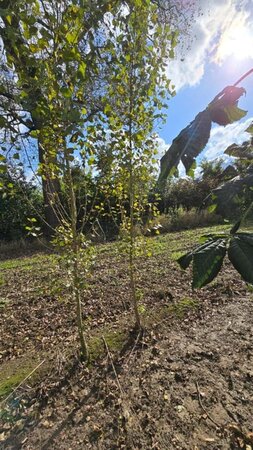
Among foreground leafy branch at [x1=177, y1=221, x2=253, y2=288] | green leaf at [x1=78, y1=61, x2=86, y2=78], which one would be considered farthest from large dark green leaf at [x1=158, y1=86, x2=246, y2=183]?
green leaf at [x1=78, y1=61, x2=86, y2=78]

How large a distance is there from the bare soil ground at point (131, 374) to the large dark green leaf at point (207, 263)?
1.44m

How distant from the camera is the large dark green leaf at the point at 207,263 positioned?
0.96 metres

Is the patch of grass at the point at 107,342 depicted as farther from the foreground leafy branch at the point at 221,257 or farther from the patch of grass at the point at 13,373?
the foreground leafy branch at the point at 221,257

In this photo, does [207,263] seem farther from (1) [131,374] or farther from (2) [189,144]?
(1) [131,374]

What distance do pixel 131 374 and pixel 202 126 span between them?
213 cm

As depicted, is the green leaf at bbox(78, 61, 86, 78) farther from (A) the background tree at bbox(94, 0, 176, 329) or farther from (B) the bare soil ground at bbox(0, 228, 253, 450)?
(B) the bare soil ground at bbox(0, 228, 253, 450)

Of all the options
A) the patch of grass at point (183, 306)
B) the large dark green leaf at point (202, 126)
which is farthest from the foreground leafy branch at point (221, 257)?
the patch of grass at point (183, 306)

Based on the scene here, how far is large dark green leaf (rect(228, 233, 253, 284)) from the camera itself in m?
0.89

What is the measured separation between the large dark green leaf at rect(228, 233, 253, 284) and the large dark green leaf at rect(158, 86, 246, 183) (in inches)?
11.6

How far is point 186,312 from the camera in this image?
133 inches

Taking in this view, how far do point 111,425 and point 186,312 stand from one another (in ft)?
5.40

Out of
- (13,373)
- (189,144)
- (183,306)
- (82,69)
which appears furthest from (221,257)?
(183,306)

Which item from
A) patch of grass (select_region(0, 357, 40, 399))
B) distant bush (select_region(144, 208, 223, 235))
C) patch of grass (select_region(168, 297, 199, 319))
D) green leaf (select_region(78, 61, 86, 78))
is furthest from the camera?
distant bush (select_region(144, 208, 223, 235))

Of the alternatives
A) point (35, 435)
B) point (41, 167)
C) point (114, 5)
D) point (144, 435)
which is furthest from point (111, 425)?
point (114, 5)
